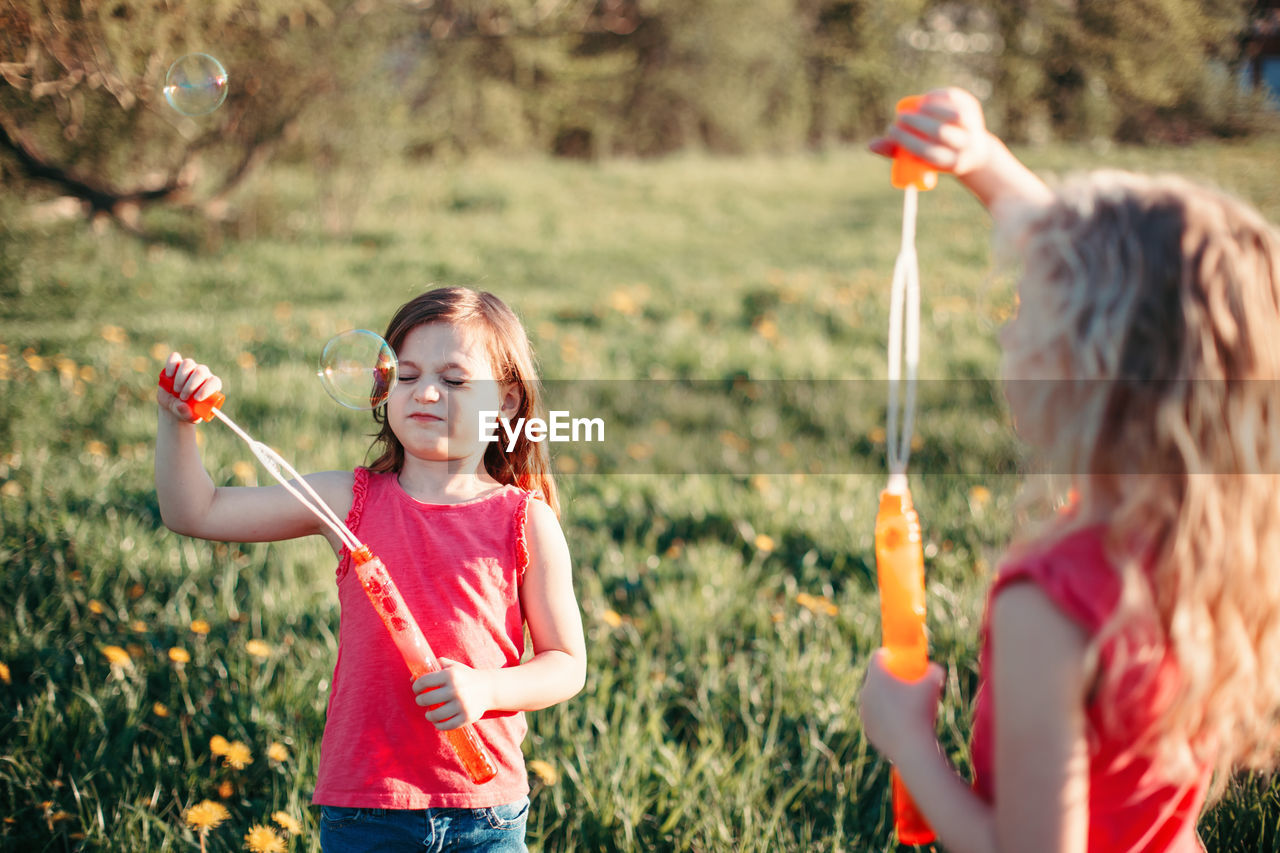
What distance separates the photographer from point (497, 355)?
151 centimetres

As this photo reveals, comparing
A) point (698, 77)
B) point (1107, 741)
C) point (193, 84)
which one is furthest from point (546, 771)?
point (698, 77)

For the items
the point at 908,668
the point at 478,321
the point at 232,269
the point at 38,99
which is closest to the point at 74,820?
the point at 478,321

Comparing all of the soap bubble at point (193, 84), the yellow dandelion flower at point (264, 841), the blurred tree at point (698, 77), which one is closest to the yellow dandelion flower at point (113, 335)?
the soap bubble at point (193, 84)

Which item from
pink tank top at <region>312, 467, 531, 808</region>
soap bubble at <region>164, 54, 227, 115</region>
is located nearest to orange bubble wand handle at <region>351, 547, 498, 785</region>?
pink tank top at <region>312, 467, 531, 808</region>

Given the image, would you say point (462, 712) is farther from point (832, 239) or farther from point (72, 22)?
point (832, 239)

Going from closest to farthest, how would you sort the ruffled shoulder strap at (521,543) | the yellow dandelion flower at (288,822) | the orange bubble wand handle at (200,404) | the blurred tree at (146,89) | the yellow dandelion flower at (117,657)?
the orange bubble wand handle at (200,404) < the ruffled shoulder strap at (521,543) < the yellow dandelion flower at (288,822) < the yellow dandelion flower at (117,657) < the blurred tree at (146,89)

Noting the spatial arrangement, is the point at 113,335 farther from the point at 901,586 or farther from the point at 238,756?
the point at 901,586

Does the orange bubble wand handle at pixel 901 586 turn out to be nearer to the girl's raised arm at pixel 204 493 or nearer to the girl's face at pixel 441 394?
the girl's face at pixel 441 394

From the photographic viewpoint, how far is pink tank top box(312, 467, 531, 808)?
52.7 inches

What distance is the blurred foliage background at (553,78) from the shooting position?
14.0ft

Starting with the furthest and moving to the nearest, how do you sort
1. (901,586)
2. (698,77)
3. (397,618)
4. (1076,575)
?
(698,77) < (397,618) < (901,586) < (1076,575)

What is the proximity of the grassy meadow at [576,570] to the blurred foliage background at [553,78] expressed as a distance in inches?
38.6

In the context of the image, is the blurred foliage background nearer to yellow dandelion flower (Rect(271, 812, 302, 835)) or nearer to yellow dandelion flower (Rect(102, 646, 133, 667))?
yellow dandelion flower (Rect(102, 646, 133, 667))

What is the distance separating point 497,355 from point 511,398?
0.09m
